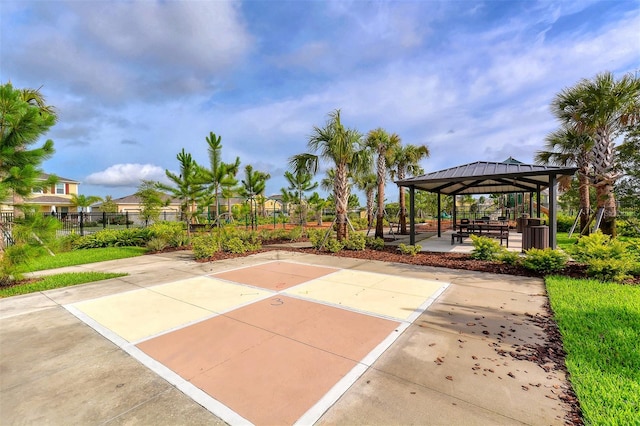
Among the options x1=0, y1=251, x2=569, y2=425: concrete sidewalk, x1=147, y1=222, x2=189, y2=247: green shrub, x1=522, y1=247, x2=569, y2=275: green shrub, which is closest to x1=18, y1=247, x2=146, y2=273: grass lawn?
x1=147, y1=222, x2=189, y2=247: green shrub

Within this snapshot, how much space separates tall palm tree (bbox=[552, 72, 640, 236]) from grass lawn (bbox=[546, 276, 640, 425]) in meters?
5.32

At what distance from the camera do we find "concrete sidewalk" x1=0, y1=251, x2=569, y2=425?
237cm

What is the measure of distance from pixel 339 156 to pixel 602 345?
880cm

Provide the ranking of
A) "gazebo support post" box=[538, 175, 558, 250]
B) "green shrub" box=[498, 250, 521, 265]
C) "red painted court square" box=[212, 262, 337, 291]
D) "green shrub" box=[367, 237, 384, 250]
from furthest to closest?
"green shrub" box=[367, 237, 384, 250] → "gazebo support post" box=[538, 175, 558, 250] → "green shrub" box=[498, 250, 521, 265] → "red painted court square" box=[212, 262, 337, 291]

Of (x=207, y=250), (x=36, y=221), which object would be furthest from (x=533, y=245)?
(x=36, y=221)

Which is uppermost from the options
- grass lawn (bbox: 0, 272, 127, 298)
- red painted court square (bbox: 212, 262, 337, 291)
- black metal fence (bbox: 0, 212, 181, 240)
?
black metal fence (bbox: 0, 212, 181, 240)

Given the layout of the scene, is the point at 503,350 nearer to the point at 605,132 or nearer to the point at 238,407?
the point at 238,407

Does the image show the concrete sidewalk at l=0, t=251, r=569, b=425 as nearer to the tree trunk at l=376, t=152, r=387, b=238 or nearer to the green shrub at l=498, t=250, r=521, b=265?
the green shrub at l=498, t=250, r=521, b=265

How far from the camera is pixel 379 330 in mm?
3961

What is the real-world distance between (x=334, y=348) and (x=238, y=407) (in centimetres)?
134

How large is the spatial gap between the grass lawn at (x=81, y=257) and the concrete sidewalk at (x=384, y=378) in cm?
529

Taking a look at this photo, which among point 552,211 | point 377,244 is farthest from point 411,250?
point 552,211

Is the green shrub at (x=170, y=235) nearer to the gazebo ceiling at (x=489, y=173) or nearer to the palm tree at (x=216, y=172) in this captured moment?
the palm tree at (x=216, y=172)

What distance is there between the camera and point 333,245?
10.9 m
